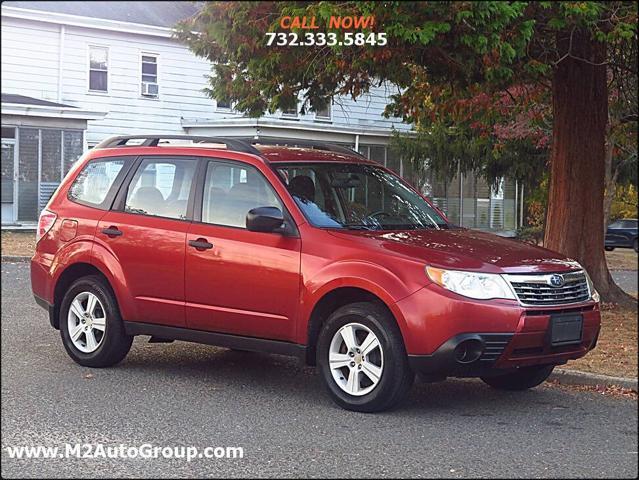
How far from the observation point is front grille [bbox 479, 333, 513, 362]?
671 cm

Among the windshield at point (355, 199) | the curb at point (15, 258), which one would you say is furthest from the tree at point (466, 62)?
the curb at point (15, 258)

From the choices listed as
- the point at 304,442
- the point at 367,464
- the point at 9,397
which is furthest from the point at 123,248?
the point at 367,464

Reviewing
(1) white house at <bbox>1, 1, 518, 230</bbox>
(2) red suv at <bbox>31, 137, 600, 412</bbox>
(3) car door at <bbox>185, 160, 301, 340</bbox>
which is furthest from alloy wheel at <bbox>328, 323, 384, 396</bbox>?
(1) white house at <bbox>1, 1, 518, 230</bbox>

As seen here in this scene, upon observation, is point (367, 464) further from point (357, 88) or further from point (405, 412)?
point (357, 88)

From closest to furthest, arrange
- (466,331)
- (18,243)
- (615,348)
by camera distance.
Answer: (466,331) < (615,348) < (18,243)

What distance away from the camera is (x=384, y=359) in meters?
6.91

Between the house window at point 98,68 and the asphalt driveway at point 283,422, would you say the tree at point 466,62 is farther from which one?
the house window at point 98,68

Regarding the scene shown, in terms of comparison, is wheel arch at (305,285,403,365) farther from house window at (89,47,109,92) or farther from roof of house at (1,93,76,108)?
house window at (89,47,109,92)

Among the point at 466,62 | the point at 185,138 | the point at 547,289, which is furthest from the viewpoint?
the point at 466,62

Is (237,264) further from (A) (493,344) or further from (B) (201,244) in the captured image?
(A) (493,344)

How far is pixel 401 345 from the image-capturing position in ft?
22.7

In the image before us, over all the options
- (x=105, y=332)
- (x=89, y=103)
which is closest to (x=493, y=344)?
(x=105, y=332)

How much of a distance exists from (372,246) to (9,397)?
284 cm

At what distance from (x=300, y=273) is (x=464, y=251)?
3.89 ft
